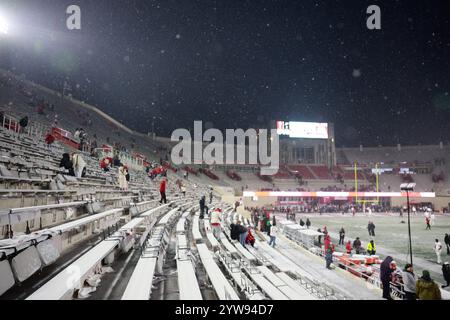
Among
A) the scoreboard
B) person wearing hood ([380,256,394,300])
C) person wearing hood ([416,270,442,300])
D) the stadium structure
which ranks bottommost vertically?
person wearing hood ([380,256,394,300])

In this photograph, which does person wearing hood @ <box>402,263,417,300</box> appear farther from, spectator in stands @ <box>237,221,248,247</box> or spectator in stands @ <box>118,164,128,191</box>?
spectator in stands @ <box>118,164,128,191</box>

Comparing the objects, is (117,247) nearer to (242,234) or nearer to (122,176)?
(242,234)

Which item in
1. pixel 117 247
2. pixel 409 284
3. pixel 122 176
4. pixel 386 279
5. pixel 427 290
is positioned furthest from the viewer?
pixel 122 176

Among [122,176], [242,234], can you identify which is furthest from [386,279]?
[122,176]

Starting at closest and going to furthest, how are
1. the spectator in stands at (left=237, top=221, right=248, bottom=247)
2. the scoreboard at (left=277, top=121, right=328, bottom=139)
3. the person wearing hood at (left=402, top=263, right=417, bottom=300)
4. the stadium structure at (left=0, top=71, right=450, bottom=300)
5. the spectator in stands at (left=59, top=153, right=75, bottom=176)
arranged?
the stadium structure at (left=0, top=71, right=450, bottom=300)
the person wearing hood at (left=402, top=263, right=417, bottom=300)
the spectator in stands at (left=59, top=153, right=75, bottom=176)
the spectator in stands at (left=237, top=221, right=248, bottom=247)
the scoreboard at (left=277, top=121, right=328, bottom=139)

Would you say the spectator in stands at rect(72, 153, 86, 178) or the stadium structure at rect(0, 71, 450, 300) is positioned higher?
the spectator in stands at rect(72, 153, 86, 178)

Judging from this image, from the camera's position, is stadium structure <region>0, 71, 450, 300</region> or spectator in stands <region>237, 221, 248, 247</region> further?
spectator in stands <region>237, 221, 248, 247</region>

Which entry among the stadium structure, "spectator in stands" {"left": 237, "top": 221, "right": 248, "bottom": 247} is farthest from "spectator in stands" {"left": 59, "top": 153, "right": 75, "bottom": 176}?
"spectator in stands" {"left": 237, "top": 221, "right": 248, "bottom": 247}

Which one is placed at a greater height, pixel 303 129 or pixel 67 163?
pixel 303 129

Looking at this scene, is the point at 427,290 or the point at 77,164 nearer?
the point at 427,290

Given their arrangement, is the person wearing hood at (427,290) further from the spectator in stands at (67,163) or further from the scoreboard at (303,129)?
the scoreboard at (303,129)

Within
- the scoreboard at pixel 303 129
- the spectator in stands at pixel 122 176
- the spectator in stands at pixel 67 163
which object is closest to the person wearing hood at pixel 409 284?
the spectator in stands at pixel 67 163

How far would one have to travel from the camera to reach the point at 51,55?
3312 centimetres

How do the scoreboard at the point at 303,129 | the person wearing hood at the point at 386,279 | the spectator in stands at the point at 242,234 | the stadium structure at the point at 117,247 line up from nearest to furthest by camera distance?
the stadium structure at the point at 117,247 → the person wearing hood at the point at 386,279 → the spectator in stands at the point at 242,234 → the scoreboard at the point at 303,129
